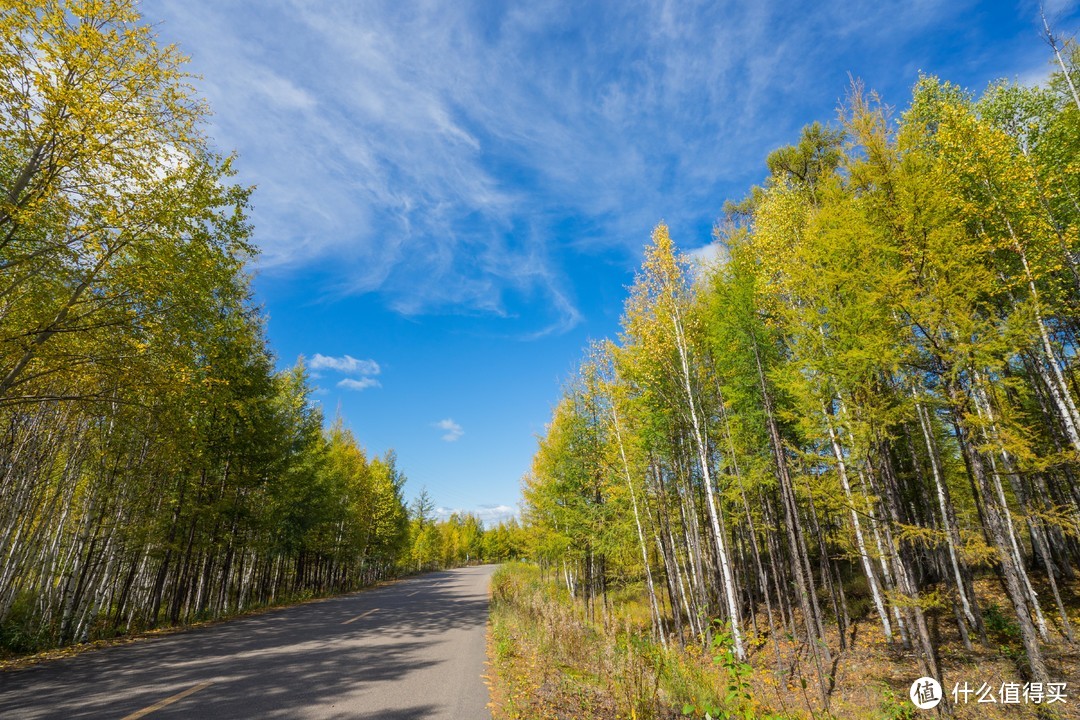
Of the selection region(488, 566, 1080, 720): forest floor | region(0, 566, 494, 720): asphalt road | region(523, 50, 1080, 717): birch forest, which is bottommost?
region(488, 566, 1080, 720): forest floor

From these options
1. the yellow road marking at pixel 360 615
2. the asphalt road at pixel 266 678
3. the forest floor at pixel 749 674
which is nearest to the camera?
the asphalt road at pixel 266 678


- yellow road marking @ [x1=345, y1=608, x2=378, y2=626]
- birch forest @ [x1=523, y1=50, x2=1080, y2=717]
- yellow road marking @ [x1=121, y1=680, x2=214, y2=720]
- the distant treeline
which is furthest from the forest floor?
the distant treeline

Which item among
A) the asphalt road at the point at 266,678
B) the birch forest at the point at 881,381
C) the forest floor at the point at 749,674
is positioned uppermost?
the birch forest at the point at 881,381

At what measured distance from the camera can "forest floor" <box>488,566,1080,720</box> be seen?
19.7 ft

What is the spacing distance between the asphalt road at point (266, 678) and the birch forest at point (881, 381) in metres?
4.35

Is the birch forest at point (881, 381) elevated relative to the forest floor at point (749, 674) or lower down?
elevated

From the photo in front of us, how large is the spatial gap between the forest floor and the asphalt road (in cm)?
105

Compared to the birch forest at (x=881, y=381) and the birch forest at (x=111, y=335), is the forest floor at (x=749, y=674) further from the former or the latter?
the birch forest at (x=111, y=335)

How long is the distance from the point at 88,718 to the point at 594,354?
16.2 metres

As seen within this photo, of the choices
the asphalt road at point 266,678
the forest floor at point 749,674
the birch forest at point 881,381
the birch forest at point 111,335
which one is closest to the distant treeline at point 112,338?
the birch forest at point 111,335

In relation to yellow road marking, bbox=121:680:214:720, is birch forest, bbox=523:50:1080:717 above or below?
above

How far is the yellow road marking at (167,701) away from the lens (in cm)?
517

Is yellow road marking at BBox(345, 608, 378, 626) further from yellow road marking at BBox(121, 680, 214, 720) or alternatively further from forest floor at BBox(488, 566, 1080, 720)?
yellow road marking at BBox(121, 680, 214, 720)

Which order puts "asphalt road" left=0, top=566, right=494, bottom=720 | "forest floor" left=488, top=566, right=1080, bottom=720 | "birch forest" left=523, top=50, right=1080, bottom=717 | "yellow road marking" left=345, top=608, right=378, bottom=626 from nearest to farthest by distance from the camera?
"asphalt road" left=0, top=566, right=494, bottom=720 → "forest floor" left=488, top=566, right=1080, bottom=720 → "birch forest" left=523, top=50, right=1080, bottom=717 → "yellow road marking" left=345, top=608, right=378, bottom=626
